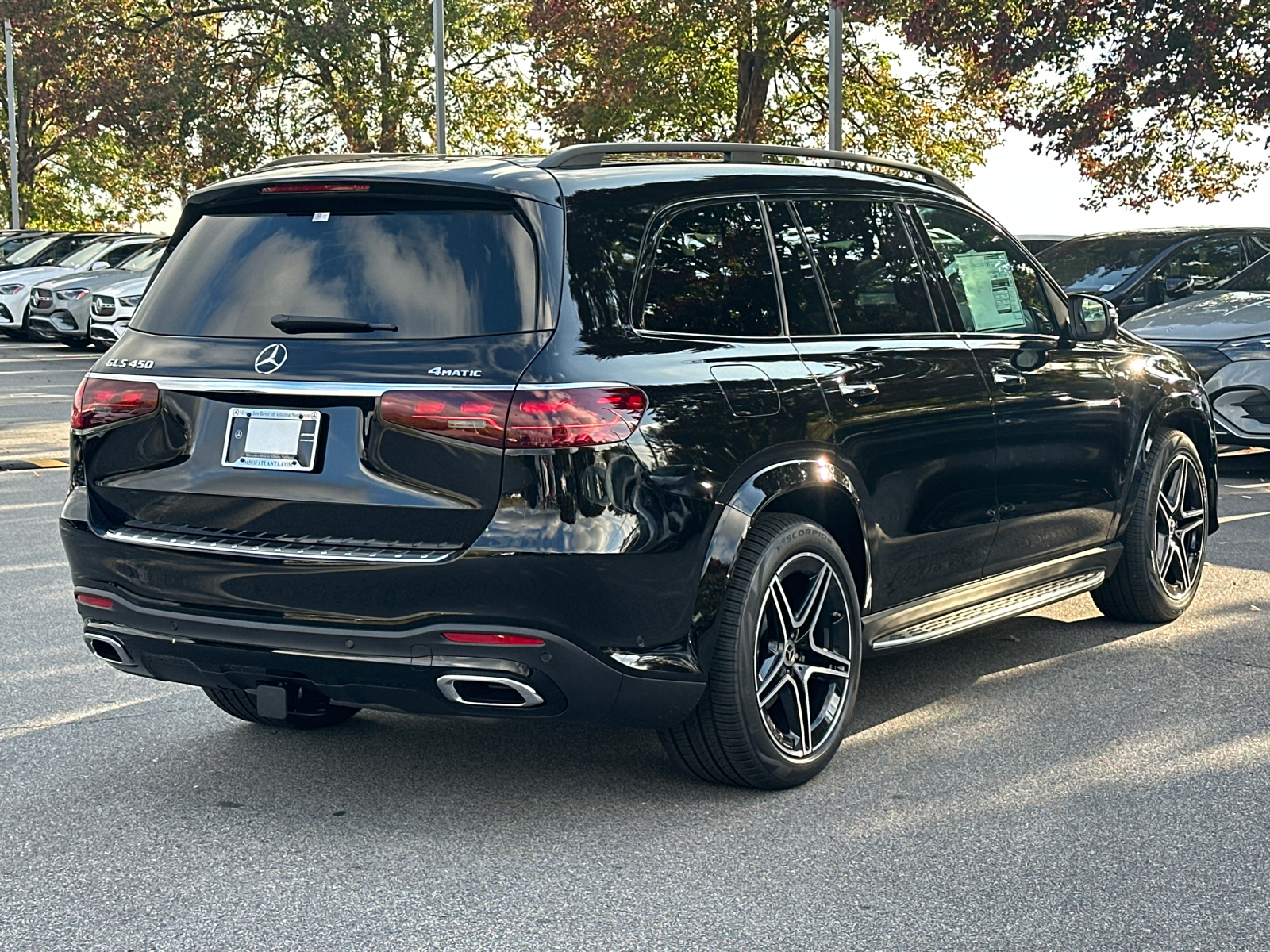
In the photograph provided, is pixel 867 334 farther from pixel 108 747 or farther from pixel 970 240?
pixel 108 747

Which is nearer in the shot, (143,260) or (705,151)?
(705,151)

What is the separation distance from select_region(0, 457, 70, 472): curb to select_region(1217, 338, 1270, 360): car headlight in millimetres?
8305

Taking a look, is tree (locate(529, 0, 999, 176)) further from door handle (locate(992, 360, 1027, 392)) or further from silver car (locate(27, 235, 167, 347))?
door handle (locate(992, 360, 1027, 392))

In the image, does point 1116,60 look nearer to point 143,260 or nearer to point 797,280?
point 143,260

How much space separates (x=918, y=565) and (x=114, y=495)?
248 centimetres

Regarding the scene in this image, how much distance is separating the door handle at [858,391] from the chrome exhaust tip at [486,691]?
1.41 metres

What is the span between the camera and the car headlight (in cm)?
1212

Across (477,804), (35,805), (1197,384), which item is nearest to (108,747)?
(35,805)

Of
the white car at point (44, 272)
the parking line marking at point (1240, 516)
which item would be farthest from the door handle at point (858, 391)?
the white car at point (44, 272)

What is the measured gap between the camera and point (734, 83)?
3100 centimetres

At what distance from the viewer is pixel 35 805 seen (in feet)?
15.7

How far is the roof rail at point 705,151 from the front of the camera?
4.85 metres

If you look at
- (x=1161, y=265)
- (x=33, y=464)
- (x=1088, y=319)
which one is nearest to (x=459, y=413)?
(x=1088, y=319)

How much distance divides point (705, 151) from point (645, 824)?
6.62ft
